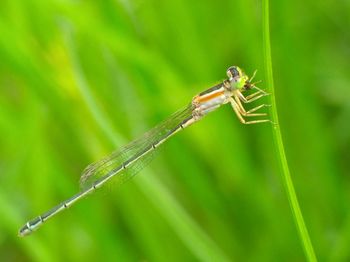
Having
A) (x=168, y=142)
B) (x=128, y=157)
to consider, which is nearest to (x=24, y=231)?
(x=128, y=157)

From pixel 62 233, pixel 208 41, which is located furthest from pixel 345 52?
pixel 62 233

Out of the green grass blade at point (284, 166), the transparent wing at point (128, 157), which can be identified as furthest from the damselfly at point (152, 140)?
the green grass blade at point (284, 166)

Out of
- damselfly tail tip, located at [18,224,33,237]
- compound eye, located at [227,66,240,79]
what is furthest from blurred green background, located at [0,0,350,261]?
compound eye, located at [227,66,240,79]

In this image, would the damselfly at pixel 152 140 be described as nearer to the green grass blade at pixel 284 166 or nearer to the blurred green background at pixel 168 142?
the blurred green background at pixel 168 142

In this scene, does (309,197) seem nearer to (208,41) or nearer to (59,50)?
(208,41)

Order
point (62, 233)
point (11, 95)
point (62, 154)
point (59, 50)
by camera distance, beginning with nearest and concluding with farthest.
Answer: point (59, 50), point (62, 233), point (62, 154), point (11, 95)

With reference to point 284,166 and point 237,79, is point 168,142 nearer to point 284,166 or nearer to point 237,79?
point 237,79
